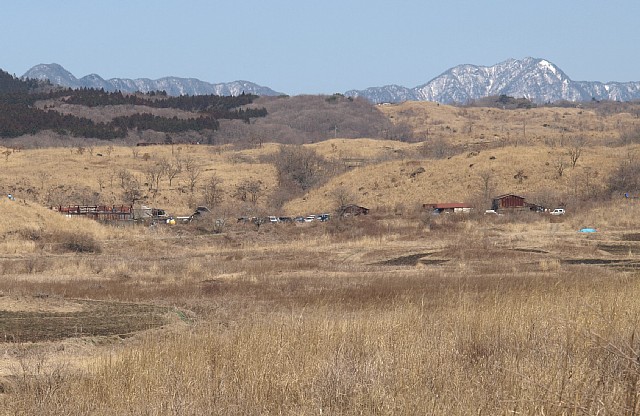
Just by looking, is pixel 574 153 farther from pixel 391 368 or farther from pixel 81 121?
pixel 81 121

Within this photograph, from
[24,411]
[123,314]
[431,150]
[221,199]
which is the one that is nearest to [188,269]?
[123,314]

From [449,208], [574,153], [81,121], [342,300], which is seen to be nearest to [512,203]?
[449,208]

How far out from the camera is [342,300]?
23.6 metres

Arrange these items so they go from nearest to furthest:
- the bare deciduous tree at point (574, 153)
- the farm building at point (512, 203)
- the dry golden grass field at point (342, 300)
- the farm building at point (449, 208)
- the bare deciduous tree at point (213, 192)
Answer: the dry golden grass field at point (342, 300) → the farm building at point (512, 203) → the farm building at point (449, 208) → the bare deciduous tree at point (574, 153) → the bare deciduous tree at point (213, 192)

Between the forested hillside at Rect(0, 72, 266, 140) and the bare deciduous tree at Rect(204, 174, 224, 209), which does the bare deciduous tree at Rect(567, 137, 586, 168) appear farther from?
the forested hillside at Rect(0, 72, 266, 140)

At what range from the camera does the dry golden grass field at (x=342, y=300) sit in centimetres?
831

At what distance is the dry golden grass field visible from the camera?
8.31m

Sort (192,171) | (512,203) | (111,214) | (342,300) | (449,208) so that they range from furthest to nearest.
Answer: (192,171) → (449,208) → (111,214) → (512,203) → (342,300)

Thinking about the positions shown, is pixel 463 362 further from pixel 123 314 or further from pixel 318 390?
pixel 123 314

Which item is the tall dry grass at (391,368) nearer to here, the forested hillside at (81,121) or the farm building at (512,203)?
the farm building at (512,203)

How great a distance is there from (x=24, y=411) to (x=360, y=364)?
4140mm

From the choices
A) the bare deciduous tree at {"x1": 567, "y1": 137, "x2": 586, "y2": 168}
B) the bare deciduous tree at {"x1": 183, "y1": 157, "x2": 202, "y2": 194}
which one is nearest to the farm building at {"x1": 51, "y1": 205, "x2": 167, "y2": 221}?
the bare deciduous tree at {"x1": 183, "y1": 157, "x2": 202, "y2": 194}

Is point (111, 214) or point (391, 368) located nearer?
point (391, 368)

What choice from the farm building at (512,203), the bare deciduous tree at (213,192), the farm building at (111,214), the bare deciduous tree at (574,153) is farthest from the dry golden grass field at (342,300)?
the farm building at (111,214)
